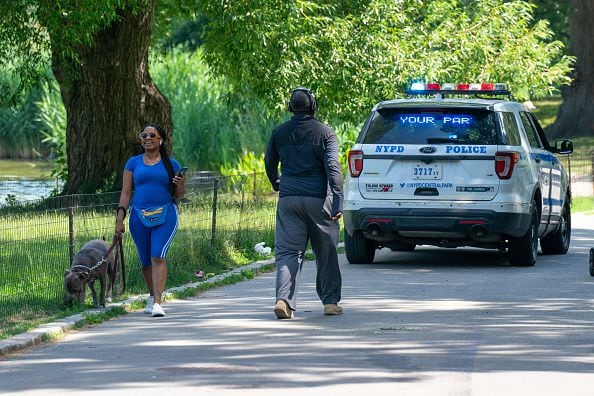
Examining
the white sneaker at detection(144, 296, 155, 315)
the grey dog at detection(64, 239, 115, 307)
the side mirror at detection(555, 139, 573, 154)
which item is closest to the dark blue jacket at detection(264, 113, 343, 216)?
the white sneaker at detection(144, 296, 155, 315)

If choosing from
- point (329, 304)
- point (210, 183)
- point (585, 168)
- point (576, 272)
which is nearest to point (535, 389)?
point (329, 304)

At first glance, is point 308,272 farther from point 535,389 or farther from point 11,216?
point 535,389

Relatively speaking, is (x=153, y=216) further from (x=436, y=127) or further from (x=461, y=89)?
(x=461, y=89)

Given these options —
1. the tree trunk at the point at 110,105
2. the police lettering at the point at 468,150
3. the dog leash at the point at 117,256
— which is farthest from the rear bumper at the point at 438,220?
the tree trunk at the point at 110,105

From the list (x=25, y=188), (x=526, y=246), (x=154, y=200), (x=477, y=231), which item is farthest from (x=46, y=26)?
(x=25, y=188)

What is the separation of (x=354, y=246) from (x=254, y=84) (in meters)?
9.14

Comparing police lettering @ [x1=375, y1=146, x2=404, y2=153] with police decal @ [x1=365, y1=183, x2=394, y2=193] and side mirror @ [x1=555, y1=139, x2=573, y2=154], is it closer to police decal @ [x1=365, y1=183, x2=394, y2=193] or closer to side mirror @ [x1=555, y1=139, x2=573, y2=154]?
police decal @ [x1=365, y1=183, x2=394, y2=193]

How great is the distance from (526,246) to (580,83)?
1175 inches

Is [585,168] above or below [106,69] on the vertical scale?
below

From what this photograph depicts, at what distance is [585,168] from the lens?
34.0 metres

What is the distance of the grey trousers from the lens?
11656mm

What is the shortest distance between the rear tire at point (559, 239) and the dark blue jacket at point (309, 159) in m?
7.01

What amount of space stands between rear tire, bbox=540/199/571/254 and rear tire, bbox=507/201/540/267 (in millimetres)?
1842

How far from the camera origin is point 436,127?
1563 cm
